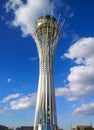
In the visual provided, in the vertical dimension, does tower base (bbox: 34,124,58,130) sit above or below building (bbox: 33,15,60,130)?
below

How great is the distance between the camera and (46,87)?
97438 millimetres

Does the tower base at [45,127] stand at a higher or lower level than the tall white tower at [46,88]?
lower

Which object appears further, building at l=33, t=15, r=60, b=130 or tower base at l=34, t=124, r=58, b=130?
building at l=33, t=15, r=60, b=130

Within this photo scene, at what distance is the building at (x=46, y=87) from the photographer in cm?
9650

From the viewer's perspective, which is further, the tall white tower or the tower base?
the tall white tower

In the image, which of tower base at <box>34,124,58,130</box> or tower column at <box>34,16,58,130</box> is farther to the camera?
tower column at <box>34,16,58,130</box>

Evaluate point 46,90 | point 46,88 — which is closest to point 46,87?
point 46,88

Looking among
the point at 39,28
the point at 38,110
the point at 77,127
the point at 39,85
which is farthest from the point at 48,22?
the point at 77,127

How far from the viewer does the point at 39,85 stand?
98.5m

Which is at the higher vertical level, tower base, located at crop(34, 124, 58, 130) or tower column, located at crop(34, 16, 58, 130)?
tower column, located at crop(34, 16, 58, 130)

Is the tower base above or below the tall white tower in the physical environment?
below

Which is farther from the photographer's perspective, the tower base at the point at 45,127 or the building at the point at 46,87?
the building at the point at 46,87

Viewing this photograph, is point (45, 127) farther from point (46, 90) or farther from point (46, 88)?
point (46, 88)

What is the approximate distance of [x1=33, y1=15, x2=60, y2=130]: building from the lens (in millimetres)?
96500
